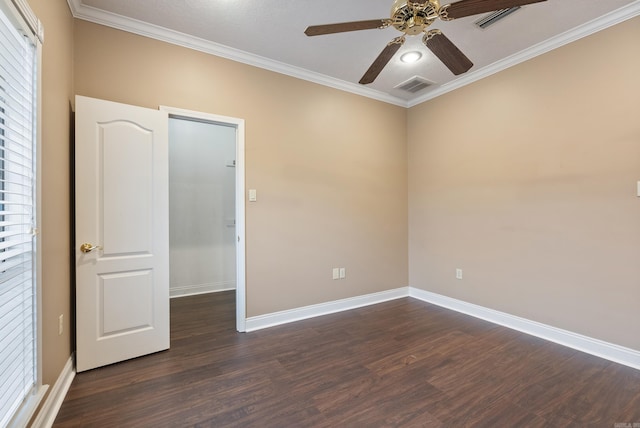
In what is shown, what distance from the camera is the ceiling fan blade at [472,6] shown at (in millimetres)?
1560

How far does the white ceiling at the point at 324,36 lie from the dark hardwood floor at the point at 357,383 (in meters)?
2.84

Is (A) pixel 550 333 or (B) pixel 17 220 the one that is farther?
(A) pixel 550 333

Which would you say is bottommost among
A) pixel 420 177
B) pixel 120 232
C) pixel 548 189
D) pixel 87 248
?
pixel 87 248

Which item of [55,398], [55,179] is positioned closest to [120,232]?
[55,179]

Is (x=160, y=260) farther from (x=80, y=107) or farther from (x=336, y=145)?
(x=336, y=145)

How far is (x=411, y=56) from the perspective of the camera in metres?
3.02

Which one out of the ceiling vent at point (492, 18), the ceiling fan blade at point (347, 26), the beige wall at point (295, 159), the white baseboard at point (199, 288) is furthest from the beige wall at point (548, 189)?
the white baseboard at point (199, 288)

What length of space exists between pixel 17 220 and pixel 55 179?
0.60 m

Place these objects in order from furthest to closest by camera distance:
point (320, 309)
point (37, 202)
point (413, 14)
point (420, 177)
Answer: point (420, 177) < point (320, 309) < point (413, 14) < point (37, 202)

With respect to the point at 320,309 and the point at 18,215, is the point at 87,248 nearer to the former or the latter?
the point at 18,215

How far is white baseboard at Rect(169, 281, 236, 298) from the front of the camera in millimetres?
4309

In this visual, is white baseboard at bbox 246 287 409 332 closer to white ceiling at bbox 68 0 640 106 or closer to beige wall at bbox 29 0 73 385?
beige wall at bbox 29 0 73 385

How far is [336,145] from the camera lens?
3.66m

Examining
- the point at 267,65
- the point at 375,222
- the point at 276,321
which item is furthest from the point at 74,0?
the point at 375,222
